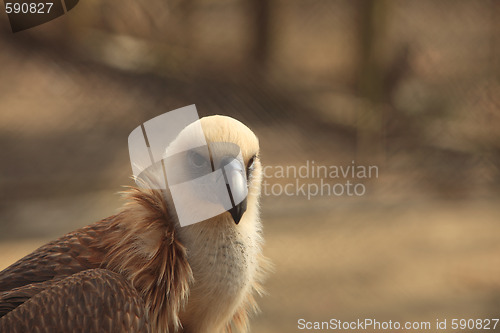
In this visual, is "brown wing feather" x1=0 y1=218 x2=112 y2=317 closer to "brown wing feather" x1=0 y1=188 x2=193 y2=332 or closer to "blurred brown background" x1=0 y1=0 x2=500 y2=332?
"brown wing feather" x1=0 y1=188 x2=193 y2=332

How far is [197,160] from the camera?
2.94ft

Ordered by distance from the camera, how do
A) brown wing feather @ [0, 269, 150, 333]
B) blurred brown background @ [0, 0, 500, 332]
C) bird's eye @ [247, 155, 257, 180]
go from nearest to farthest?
brown wing feather @ [0, 269, 150, 333], bird's eye @ [247, 155, 257, 180], blurred brown background @ [0, 0, 500, 332]

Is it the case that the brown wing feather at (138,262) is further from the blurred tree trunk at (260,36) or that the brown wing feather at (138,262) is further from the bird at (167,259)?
the blurred tree trunk at (260,36)

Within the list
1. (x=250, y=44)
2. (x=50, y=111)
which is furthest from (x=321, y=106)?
(x=50, y=111)

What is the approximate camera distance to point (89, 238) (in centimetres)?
94

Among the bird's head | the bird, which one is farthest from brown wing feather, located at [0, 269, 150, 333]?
the bird's head

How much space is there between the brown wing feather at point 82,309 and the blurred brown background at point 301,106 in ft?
3.28

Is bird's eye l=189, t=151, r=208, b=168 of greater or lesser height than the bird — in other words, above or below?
above

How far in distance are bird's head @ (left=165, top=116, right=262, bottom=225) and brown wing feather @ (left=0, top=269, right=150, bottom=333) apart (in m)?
0.14

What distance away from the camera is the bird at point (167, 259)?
0.87 m

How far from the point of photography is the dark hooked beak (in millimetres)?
848

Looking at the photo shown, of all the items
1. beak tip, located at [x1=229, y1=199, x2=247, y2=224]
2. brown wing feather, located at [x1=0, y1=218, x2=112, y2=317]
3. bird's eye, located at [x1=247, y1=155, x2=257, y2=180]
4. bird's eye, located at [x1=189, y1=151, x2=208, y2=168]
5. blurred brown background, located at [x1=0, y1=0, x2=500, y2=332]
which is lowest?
blurred brown background, located at [x1=0, y1=0, x2=500, y2=332]

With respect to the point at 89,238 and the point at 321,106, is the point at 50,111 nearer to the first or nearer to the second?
the point at 321,106

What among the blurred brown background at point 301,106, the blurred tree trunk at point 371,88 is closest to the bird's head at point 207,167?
the blurred brown background at point 301,106
